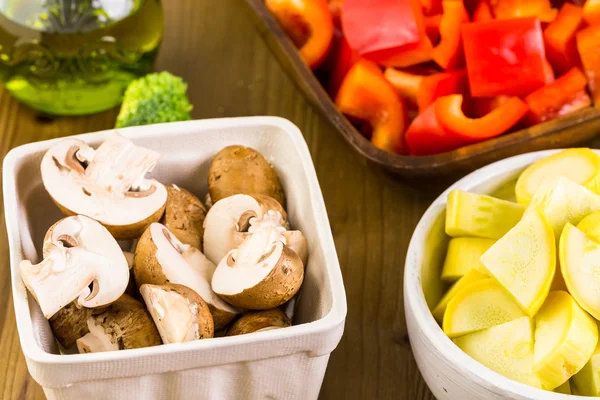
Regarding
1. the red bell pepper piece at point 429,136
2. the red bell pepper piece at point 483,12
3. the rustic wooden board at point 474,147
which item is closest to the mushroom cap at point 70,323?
the rustic wooden board at point 474,147

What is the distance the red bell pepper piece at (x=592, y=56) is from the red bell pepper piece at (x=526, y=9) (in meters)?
0.09

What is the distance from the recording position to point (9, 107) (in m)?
1.46

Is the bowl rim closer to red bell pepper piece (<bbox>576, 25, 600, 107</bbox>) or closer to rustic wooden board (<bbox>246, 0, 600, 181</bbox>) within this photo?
rustic wooden board (<bbox>246, 0, 600, 181</bbox>)

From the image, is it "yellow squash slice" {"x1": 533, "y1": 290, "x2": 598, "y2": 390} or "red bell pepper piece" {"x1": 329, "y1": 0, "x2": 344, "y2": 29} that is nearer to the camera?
"yellow squash slice" {"x1": 533, "y1": 290, "x2": 598, "y2": 390}

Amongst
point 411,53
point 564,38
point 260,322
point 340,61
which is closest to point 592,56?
Answer: point 564,38

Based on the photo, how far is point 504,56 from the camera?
1.30 metres

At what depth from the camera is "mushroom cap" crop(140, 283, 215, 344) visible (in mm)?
859

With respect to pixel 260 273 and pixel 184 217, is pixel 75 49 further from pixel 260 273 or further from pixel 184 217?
pixel 260 273

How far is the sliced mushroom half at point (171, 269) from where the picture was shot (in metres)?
0.93

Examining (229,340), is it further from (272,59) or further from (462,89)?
(272,59)

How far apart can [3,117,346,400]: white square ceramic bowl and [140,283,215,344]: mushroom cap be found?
0.03 meters

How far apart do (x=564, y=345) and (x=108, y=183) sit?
1.79ft

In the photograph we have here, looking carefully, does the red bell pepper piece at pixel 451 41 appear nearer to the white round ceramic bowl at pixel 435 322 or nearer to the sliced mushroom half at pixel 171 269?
the white round ceramic bowl at pixel 435 322

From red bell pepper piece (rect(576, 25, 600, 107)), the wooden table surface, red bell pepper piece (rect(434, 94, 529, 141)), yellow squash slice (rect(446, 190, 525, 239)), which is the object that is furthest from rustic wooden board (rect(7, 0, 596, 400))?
red bell pepper piece (rect(576, 25, 600, 107))
